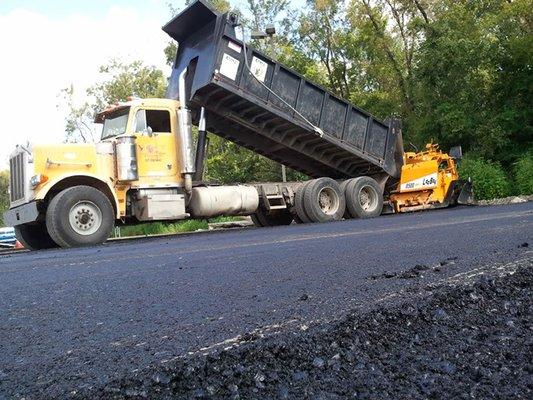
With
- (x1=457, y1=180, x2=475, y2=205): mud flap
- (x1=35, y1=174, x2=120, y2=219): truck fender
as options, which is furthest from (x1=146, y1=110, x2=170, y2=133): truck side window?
(x1=457, y1=180, x2=475, y2=205): mud flap

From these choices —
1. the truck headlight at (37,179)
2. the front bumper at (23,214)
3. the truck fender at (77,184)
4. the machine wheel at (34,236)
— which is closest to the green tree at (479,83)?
the truck fender at (77,184)

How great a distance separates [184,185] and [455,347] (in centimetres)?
800

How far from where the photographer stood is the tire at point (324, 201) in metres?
10.4

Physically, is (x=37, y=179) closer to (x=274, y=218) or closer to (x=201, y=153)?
(x=201, y=153)

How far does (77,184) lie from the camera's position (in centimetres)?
852

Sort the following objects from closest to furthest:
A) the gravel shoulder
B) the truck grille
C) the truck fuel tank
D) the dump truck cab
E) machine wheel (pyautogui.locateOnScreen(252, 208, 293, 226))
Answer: the gravel shoulder, the dump truck cab, the truck grille, the truck fuel tank, machine wheel (pyautogui.locateOnScreen(252, 208, 293, 226))

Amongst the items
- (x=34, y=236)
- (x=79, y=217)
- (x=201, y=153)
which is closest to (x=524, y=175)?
(x=201, y=153)

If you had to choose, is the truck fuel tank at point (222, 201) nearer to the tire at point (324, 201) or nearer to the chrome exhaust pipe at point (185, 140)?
the chrome exhaust pipe at point (185, 140)

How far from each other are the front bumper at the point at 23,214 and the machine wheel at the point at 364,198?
19.8ft

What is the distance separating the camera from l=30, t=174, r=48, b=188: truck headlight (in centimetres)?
803

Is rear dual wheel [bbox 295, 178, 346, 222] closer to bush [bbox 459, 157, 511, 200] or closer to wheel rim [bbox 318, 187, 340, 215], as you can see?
wheel rim [bbox 318, 187, 340, 215]

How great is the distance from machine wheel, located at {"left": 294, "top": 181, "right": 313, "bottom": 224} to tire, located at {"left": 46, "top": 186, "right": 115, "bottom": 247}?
3.89 m

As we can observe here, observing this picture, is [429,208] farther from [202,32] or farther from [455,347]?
[455,347]

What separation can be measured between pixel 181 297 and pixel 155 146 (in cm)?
667
